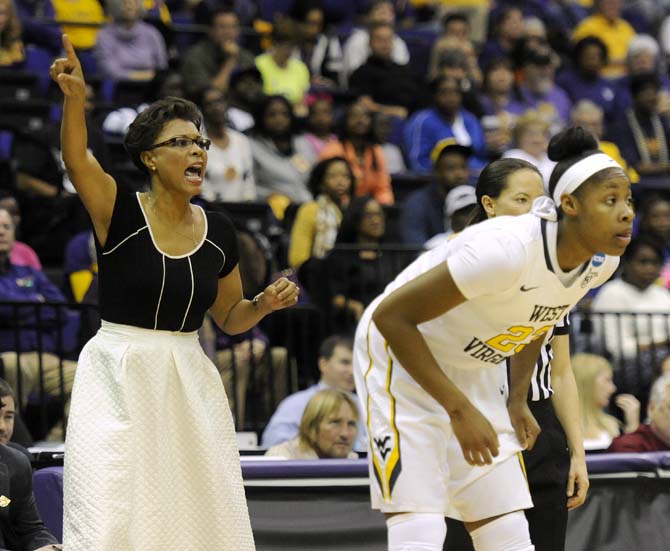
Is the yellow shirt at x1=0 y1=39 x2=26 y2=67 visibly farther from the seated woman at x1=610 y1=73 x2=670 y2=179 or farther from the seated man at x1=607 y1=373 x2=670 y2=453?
the seated man at x1=607 y1=373 x2=670 y2=453

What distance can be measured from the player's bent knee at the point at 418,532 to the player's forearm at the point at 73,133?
151 centimetres

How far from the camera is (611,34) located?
1506cm

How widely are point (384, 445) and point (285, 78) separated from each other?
8.48 m

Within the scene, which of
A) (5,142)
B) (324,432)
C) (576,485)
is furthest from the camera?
(5,142)

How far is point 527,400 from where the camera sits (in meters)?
4.74

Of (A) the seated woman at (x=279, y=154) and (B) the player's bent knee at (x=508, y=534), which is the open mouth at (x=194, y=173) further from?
(A) the seated woman at (x=279, y=154)

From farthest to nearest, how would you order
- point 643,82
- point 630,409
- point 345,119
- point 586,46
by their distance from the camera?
point 586,46
point 643,82
point 345,119
point 630,409

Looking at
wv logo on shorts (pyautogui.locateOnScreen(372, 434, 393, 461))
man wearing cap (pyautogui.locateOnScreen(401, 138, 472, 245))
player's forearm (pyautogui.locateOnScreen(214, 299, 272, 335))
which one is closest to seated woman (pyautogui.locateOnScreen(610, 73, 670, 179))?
man wearing cap (pyautogui.locateOnScreen(401, 138, 472, 245))

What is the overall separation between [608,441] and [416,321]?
386 cm

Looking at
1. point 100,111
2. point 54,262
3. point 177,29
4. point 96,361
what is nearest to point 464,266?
point 96,361

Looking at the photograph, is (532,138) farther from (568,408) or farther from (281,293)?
(281,293)

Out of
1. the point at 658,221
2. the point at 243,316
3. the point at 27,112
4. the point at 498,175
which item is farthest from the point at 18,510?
the point at 658,221

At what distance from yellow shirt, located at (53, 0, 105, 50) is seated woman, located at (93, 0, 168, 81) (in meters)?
0.32

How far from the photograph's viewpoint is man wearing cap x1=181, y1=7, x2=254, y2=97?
38.3ft
